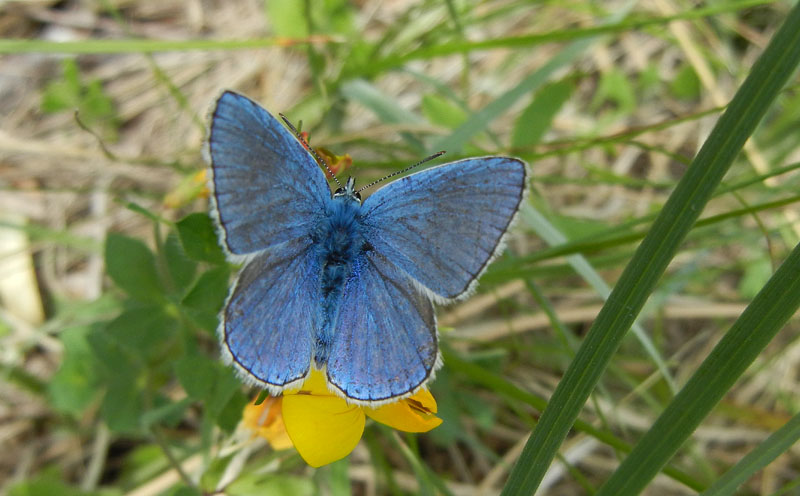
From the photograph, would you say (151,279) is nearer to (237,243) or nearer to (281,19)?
(237,243)

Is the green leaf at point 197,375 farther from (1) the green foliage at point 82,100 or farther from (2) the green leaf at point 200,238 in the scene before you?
(1) the green foliage at point 82,100

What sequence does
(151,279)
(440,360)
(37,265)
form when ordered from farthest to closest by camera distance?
(37,265) < (151,279) < (440,360)

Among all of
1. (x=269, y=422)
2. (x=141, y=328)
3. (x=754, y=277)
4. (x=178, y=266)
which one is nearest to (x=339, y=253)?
(x=269, y=422)


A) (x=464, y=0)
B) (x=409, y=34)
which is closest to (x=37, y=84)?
(x=409, y=34)

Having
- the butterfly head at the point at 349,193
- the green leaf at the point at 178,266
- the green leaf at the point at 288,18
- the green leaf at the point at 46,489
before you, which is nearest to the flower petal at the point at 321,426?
the butterfly head at the point at 349,193

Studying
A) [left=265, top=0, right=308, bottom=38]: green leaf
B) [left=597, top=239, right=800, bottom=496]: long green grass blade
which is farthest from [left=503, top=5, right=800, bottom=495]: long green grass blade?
[left=265, top=0, right=308, bottom=38]: green leaf

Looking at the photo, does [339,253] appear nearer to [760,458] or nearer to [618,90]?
[760,458]
